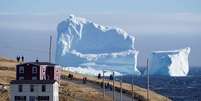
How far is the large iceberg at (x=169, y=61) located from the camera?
158 m

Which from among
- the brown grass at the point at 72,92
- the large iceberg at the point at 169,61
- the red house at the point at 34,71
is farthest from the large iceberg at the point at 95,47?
the red house at the point at 34,71

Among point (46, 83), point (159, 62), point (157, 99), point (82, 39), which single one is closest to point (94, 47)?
point (82, 39)

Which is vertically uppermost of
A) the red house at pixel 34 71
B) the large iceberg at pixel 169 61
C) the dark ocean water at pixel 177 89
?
the large iceberg at pixel 169 61

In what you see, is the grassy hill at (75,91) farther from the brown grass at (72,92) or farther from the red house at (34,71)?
the red house at (34,71)

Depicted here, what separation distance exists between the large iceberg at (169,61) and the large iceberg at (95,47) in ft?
15.6

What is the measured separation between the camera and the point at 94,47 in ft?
539

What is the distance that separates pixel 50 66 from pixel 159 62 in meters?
91.2

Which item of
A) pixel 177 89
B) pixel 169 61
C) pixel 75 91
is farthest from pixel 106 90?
pixel 169 61

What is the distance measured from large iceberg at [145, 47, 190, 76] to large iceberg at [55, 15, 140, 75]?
4749 mm

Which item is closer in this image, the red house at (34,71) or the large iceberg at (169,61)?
the red house at (34,71)

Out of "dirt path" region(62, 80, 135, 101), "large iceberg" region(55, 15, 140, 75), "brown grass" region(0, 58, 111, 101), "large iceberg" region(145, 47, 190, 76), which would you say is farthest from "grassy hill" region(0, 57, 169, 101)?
"large iceberg" region(145, 47, 190, 76)

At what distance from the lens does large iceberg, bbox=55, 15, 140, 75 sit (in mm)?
155875

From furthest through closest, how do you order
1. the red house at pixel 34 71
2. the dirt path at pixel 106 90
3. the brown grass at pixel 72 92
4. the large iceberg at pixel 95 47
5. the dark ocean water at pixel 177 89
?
the large iceberg at pixel 95 47 < the dark ocean water at pixel 177 89 < the dirt path at pixel 106 90 < the red house at pixel 34 71 < the brown grass at pixel 72 92

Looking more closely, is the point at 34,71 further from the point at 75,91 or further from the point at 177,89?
the point at 177,89
